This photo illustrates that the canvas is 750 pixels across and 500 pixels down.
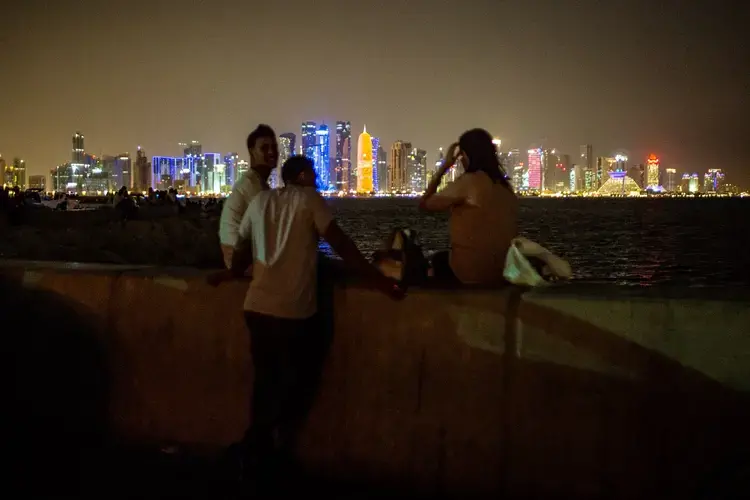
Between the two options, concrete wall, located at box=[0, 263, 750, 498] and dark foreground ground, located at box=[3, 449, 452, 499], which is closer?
concrete wall, located at box=[0, 263, 750, 498]

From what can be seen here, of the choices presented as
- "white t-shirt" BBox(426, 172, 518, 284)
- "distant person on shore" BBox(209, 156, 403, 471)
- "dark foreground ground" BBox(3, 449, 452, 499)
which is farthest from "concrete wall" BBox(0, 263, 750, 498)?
"white t-shirt" BBox(426, 172, 518, 284)

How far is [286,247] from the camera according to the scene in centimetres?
416

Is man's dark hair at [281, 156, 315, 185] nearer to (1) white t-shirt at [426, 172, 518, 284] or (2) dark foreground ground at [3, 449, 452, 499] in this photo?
(1) white t-shirt at [426, 172, 518, 284]

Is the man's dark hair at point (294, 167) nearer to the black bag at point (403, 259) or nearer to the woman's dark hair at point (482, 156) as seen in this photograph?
the black bag at point (403, 259)

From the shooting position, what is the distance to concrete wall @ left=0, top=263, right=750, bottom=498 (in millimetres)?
3844

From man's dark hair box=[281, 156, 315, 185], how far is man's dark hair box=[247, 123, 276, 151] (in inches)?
40.7

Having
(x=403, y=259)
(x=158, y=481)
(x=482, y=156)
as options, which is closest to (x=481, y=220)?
(x=482, y=156)

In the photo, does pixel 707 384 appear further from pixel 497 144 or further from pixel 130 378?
pixel 130 378

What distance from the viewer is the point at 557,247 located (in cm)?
4984

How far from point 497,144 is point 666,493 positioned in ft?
7.70

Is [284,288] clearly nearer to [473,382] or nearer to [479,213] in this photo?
[473,382]

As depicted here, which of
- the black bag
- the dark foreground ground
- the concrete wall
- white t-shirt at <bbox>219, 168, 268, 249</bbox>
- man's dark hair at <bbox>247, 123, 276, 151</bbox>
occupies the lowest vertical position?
the dark foreground ground

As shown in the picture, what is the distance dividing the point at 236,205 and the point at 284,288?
3.43ft

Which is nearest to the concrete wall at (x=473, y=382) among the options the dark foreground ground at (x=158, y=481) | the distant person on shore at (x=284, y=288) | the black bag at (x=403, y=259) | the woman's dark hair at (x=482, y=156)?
the dark foreground ground at (x=158, y=481)
